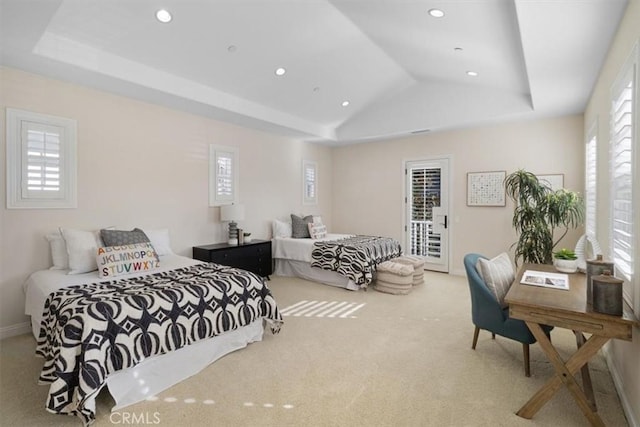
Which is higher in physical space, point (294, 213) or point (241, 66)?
point (241, 66)

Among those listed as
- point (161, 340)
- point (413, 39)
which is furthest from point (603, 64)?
point (161, 340)

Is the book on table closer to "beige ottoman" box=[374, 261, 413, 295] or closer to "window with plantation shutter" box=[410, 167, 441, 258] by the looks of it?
"beige ottoman" box=[374, 261, 413, 295]

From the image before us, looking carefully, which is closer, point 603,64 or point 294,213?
point 603,64

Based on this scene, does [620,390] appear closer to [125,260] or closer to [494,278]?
[494,278]

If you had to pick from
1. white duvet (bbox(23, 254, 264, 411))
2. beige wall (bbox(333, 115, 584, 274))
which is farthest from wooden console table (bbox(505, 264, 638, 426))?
beige wall (bbox(333, 115, 584, 274))

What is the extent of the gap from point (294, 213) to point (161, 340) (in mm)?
4358

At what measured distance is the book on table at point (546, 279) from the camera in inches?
94.3

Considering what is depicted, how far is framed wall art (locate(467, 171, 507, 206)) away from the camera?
17.9ft

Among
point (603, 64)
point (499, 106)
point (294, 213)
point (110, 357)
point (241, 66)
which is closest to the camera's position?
point (110, 357)

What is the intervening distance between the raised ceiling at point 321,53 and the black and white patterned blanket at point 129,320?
83.3 inches

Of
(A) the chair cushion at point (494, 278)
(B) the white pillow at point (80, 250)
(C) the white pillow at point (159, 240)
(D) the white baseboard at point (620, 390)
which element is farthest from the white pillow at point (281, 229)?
(D) the white baseboard at point (620, 390)

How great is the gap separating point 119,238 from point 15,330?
1.31m

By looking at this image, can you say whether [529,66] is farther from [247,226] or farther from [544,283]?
[247,226]

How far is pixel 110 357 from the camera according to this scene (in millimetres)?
2145
